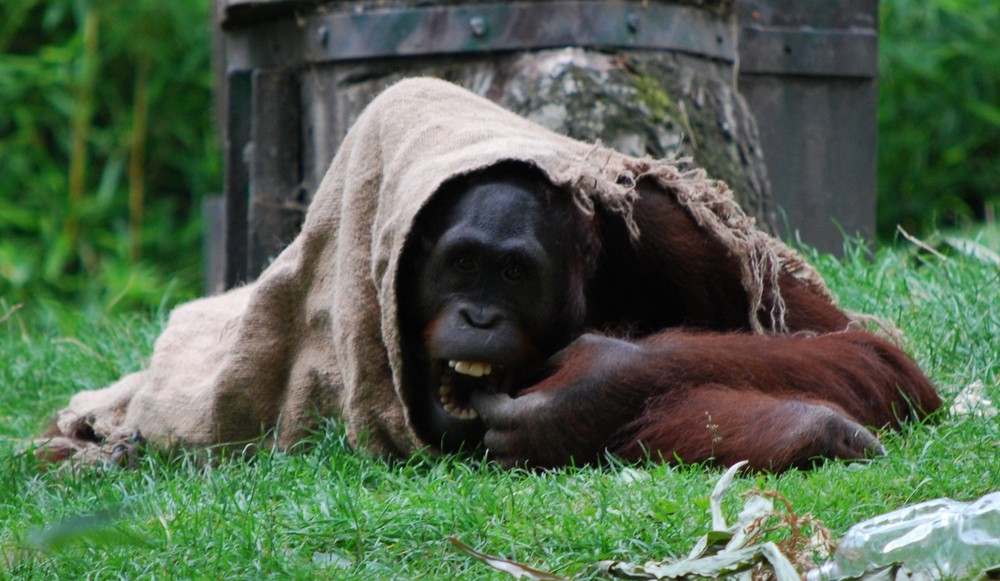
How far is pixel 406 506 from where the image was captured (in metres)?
2.09

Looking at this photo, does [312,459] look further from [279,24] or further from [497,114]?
[279,24]

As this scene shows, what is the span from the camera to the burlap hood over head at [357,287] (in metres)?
2.60

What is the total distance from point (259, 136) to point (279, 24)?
1.15 feet

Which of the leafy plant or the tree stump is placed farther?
the leafy plant

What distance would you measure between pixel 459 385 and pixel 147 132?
6.19 m

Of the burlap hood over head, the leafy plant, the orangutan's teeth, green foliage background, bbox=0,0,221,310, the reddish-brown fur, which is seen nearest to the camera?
the reddish-brown fur

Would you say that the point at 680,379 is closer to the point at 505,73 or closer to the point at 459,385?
the point at 459,385

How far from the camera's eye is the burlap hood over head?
8.53 ft

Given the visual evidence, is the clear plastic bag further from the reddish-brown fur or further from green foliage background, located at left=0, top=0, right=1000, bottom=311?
green foliage background, located at left=0, top=0, right=1000, bottom=311

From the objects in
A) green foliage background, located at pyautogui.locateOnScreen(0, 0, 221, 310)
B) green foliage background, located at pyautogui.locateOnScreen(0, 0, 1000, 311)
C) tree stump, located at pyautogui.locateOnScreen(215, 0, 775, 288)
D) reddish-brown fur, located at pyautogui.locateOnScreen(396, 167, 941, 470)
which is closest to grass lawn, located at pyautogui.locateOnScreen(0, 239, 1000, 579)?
reddish-brown fur, located at pyautogui.locateOnScreen(396, 167, 941, 470)

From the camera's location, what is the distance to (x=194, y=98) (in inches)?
331

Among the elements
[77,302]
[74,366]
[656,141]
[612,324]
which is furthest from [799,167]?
[77,302]

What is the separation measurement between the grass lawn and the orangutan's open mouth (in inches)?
4.0

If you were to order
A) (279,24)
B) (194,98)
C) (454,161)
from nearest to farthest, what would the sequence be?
(454,161) → (279,24) → (194,98)
